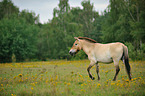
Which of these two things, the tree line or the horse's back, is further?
the tree line

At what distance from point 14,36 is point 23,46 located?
3.81m

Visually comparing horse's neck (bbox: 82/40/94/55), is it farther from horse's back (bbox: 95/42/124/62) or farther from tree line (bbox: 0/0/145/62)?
tree line (bbox: 0/0/145/62)

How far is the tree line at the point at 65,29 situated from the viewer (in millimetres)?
34469

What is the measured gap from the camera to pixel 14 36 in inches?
1661

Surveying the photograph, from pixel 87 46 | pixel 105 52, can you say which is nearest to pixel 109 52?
pixel 105 52

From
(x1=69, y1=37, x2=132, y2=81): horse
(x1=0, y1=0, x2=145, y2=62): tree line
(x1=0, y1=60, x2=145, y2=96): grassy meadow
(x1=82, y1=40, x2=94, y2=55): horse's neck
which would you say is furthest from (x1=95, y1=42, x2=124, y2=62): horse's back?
(x1=0, y1=0, x2=145, y2=62): tree line

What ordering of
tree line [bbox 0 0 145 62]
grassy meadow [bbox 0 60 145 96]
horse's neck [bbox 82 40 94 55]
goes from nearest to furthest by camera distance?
grassy meadow [bbox 0 60 145 96] < horse's neck [bbox 82 40 94 55] < tree line [bbox 0 0 145 62]

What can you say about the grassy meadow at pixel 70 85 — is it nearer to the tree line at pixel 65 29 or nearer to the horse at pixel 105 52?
the horse at pixel 105 52

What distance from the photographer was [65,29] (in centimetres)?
4688

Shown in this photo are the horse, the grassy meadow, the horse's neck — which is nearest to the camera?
the grassy meadow

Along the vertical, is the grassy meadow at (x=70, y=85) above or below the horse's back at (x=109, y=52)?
below

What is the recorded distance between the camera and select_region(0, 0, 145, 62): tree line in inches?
1357

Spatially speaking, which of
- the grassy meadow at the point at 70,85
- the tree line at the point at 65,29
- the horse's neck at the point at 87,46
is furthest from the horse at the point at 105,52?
the tree line at the point at 65,29

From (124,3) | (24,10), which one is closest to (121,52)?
(124,3)
